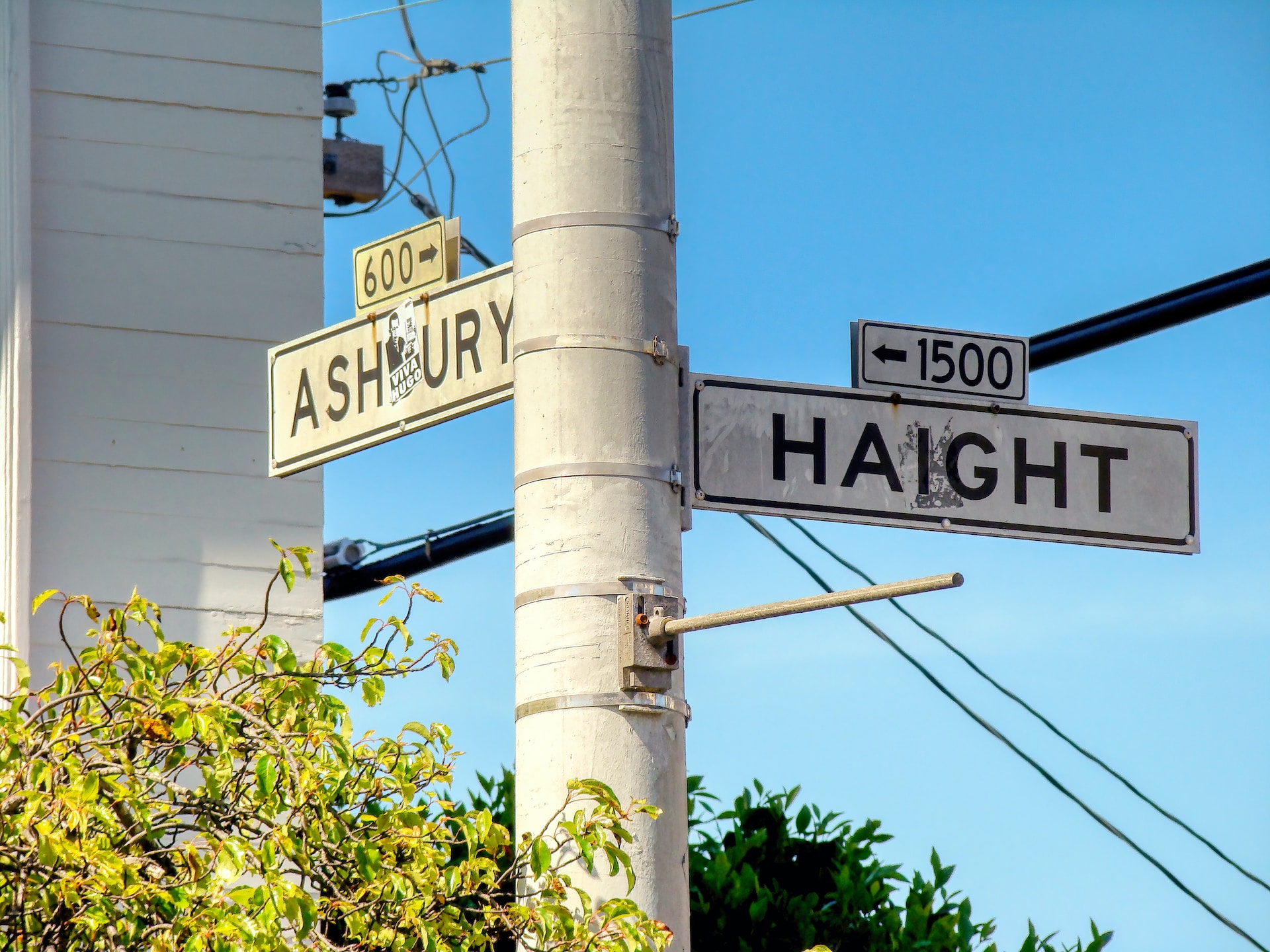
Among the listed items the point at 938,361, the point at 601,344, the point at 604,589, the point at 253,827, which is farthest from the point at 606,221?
the point at 253,827

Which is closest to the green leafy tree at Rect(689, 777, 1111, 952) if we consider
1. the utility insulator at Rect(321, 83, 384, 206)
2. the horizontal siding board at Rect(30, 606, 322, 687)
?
the horizontal siding board at Rect(30, 606, 322, 687)

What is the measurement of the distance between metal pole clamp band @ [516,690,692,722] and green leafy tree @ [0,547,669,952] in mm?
169

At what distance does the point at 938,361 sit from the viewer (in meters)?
4.07

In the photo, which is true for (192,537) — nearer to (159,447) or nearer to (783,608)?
(159,447)

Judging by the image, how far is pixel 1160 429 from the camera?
164 inches

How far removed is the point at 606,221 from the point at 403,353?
0.73m

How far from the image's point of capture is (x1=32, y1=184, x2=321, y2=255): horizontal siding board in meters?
7.50

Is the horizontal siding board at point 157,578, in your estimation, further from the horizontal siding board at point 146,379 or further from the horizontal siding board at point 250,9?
the horizontal siding board at point 250,9

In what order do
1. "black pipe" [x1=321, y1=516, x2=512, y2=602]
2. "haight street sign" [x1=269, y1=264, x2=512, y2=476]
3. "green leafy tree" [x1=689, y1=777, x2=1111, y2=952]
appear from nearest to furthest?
"haight street sign" [x1=269, y1=264, x2=512, y2=476] → "green leafy tree" [x1=689, y1=777, x2=1111, y2=952] → "black pipe" [x1=321, y1=516, x2=512, y2=602]

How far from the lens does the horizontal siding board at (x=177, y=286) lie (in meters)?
7.46

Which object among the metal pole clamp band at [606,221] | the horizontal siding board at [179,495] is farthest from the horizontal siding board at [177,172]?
the metal pole clamp band at [606,221]

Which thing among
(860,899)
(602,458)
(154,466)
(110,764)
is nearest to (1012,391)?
(602,458)

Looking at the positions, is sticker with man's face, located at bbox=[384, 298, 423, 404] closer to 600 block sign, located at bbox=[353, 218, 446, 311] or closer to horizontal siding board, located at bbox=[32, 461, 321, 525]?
600 block sign, located at bbox=[353, 218, 446, 311]

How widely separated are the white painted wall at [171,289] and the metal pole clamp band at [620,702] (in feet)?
13.4
